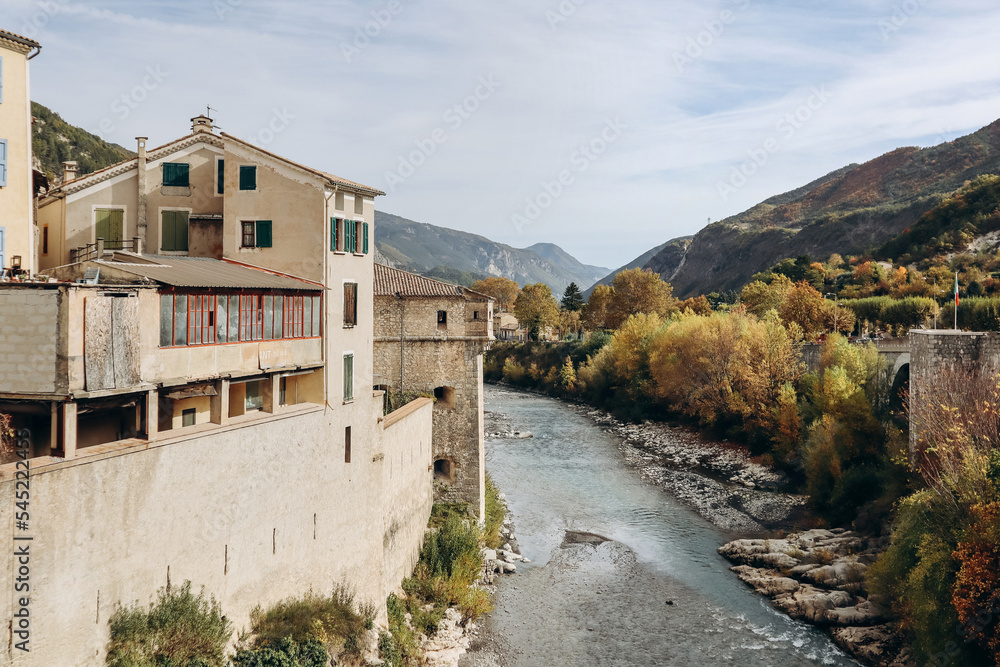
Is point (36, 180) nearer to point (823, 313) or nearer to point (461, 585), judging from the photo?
point (461, 585)

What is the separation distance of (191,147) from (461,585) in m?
13.5

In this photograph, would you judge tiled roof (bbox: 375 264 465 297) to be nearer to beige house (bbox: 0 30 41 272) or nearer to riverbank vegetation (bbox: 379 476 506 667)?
riverbank vegetation (bbox: 379 476 506 667)

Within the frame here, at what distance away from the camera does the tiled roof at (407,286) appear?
2364cm

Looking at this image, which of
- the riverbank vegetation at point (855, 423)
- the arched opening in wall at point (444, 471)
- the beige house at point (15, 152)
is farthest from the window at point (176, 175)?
the riverbank vegetation at point (855, 423)

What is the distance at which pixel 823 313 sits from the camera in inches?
1885

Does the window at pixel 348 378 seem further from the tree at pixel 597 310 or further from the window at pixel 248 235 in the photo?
the tree at pixel 597 310

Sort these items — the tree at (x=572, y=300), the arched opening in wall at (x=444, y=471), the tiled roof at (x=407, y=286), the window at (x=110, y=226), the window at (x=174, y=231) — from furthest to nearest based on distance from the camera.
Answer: the tree at (x=572, y=300) → the arched opening in wall at (x=444, y=471) → the tiled roof at (x=407, y=286) → the window at (x=174, y=231) → the window at (x=110, y=226)

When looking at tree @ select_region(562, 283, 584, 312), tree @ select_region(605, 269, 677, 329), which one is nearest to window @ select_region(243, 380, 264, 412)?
tree @ select_region(605, 269, 677, 329)

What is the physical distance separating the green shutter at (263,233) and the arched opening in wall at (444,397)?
9264 mm

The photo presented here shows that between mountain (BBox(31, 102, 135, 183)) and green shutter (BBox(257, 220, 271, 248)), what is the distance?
48.3 m

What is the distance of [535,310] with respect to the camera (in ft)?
282

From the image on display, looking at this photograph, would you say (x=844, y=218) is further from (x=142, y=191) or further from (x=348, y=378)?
(x=142, y=191)

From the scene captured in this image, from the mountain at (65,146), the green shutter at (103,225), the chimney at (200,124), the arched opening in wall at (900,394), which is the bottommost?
the arched opening in wall at (900,394)

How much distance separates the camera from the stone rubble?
1759cm
